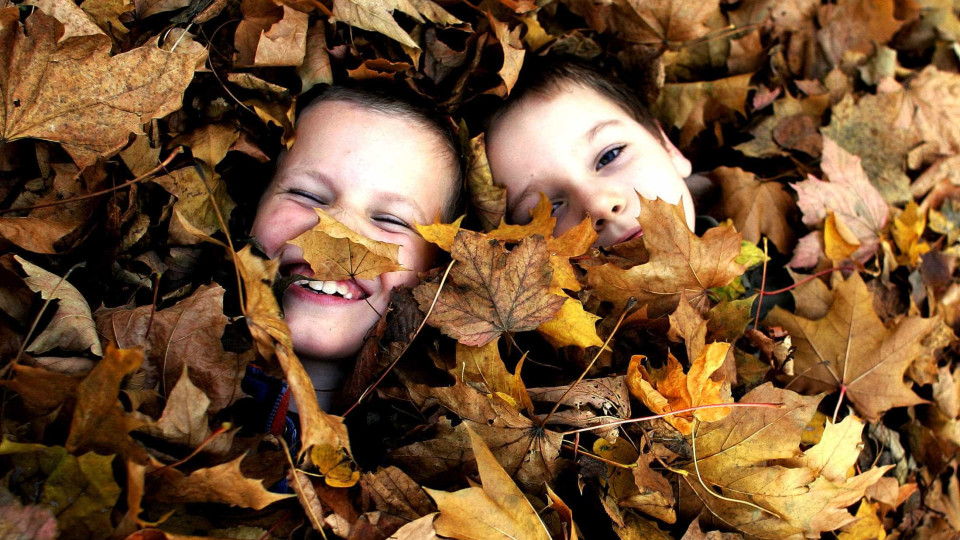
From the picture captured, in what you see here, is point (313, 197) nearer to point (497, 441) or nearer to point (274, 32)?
point (274, 32)

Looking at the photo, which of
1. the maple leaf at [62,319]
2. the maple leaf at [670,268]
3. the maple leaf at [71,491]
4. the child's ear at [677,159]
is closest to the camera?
the maple leaf at [71,491]

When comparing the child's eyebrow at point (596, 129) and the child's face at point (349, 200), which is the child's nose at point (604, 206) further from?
the child's face at point (349, 200)

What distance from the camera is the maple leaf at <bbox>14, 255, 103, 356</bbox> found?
3.99ft

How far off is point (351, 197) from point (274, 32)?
A: 0.44 metres

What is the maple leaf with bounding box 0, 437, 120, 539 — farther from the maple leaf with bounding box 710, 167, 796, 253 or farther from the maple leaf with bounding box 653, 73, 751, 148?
the maple leaf with bounding box 653, 73, 751, 148

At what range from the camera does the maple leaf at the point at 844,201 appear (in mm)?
2010

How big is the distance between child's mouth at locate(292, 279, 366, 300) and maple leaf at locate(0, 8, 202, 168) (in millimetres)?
490

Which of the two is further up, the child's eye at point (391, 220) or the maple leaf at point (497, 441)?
the child's eye at point (391, 220)

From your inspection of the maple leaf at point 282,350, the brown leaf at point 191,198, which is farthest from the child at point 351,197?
the maple leaf at point 282,350

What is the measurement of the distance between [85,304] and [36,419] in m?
0.29

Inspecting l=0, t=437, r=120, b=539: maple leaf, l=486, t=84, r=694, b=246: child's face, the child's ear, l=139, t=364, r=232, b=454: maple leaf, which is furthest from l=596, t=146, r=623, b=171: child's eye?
l=0, t=437, r=120, b=539: maple leaf

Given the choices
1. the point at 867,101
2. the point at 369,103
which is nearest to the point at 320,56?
the point at 369,103

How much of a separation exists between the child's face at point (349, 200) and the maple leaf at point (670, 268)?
0.49 meters

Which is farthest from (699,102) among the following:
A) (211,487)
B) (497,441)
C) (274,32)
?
(211,487)
